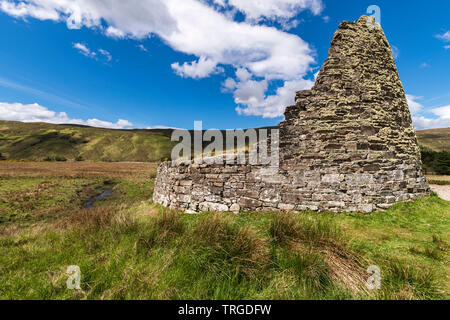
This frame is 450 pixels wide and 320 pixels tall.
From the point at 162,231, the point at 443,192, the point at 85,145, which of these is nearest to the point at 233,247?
the point at 162,231

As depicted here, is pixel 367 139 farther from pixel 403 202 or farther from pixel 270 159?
pixel 270 159

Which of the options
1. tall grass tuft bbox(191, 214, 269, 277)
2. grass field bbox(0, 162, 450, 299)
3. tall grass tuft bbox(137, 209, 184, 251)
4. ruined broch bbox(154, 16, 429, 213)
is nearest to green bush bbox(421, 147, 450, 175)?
ruined broch bbox(154, 16, 429, 213)

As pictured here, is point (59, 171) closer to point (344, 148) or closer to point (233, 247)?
point (233, 247)

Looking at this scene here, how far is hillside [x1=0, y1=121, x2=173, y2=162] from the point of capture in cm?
9094

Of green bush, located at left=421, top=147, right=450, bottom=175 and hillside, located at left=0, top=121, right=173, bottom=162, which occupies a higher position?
hillside, located at left=0, top=121, right=173, bottom=162

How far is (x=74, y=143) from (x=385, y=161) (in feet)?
434

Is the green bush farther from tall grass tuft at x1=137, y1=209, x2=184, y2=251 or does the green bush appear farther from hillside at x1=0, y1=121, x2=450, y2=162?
hillside at x1=0, y1=121, x2=450, y2=162

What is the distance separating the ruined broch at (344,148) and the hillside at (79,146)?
276ft

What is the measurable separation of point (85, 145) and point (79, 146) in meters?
2.65

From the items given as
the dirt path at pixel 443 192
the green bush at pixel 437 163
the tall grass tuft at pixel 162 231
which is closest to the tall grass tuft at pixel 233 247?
the tall grass tuft at pixel 162 231

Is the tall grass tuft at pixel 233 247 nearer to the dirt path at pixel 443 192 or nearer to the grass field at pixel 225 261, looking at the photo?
the grass field at pixel 225 261

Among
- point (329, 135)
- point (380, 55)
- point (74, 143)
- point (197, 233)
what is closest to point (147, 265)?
point (197, 233)

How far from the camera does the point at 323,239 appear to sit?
11.8 feet

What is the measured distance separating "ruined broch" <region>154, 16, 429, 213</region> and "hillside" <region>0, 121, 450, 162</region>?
276 ft
